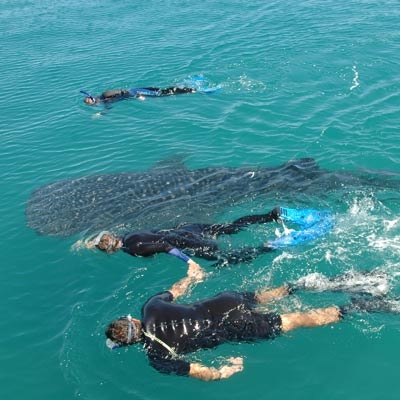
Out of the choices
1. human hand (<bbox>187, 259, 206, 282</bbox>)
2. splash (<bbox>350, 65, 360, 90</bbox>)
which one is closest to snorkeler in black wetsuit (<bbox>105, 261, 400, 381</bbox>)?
human hand (<bbox>187, 259, 206, 282</bbox>)

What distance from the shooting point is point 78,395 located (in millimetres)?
8945

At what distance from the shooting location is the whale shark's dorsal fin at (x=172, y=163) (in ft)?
52.6

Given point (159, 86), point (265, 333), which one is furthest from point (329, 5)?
point (265, 333)

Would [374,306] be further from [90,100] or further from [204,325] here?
[90,100]

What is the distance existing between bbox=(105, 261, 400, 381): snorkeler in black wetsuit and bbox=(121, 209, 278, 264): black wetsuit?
1.80m

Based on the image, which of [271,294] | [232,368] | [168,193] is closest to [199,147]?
[168,193]

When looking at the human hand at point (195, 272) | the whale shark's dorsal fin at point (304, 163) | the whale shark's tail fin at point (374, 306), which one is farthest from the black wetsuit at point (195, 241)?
the whale shark's dorsal fin at point (304, 163)

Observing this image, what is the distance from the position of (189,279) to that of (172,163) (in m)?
6.36

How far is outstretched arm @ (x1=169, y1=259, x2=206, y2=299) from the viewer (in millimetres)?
10109

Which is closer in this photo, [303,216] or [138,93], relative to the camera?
→ [303,216]

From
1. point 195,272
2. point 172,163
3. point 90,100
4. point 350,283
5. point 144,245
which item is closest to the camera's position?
point 350,283

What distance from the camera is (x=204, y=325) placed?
887cm

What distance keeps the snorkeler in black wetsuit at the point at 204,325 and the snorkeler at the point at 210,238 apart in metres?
1.81

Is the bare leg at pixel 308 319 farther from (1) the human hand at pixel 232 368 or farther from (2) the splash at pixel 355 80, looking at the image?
(2) the splash at pixel 355 80
